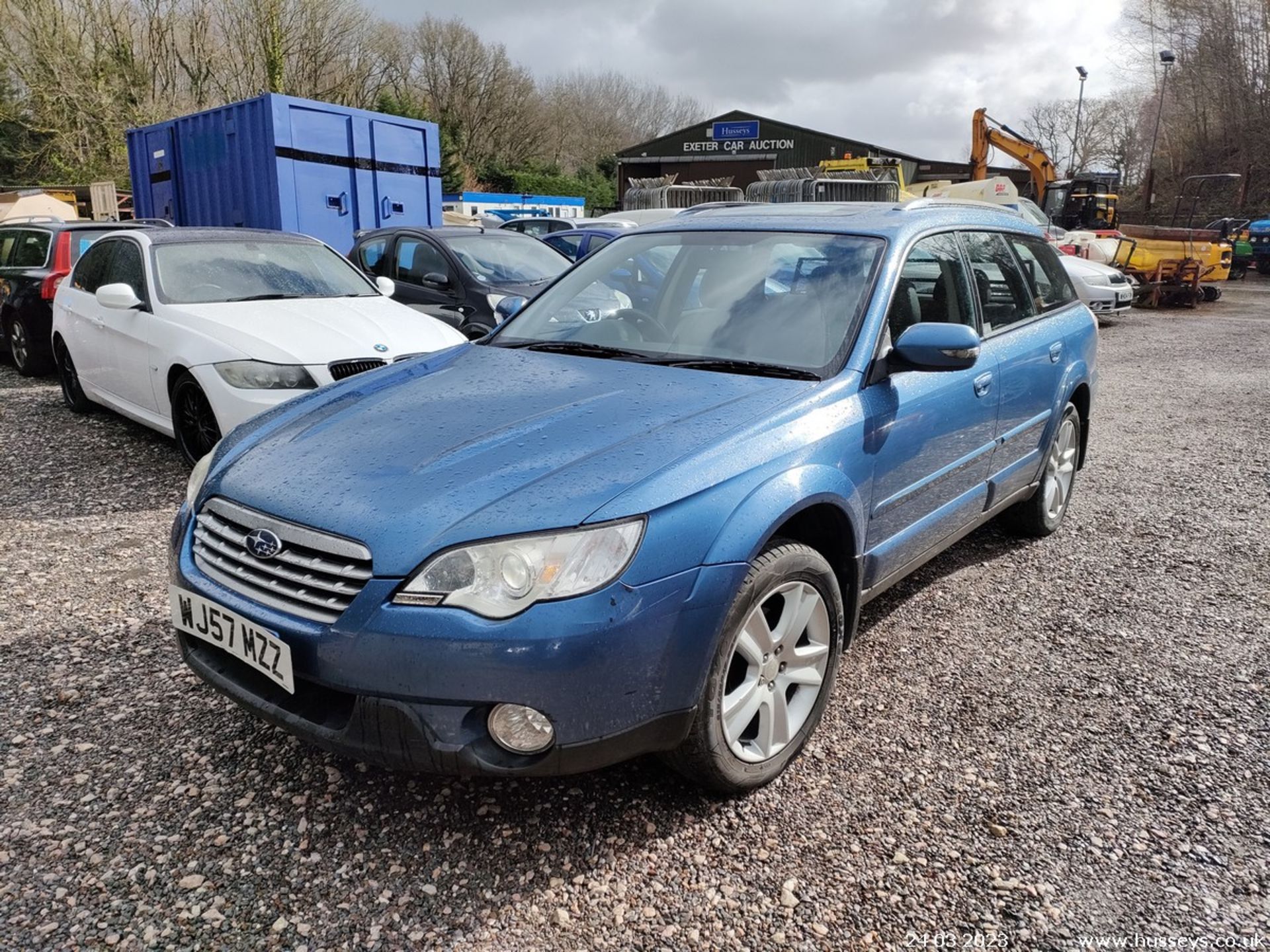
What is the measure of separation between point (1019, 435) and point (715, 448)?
221 centimetres

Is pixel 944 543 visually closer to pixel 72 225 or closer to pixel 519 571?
pixel 519 571

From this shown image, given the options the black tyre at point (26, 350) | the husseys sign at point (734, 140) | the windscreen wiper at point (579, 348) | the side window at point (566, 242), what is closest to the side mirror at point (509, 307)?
the windscreen wiper at point (579, 348)

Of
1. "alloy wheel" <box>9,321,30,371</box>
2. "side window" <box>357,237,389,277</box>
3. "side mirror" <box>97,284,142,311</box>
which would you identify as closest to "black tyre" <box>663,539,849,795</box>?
"side mirror" <box>97,284,142,311</box>

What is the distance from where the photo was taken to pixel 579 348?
3.36 metres

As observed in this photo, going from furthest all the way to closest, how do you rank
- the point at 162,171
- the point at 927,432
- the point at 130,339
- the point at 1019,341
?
the point at 162,171
the point at 130,339
the point at 1019,341
the point at 927,432

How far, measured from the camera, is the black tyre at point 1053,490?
4.57 metres

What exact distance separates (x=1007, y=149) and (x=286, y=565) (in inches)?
1055

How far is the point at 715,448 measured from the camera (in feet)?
7.83

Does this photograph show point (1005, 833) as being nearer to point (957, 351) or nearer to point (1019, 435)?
point (957, 351)

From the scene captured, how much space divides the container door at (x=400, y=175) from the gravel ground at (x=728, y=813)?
8.68 meters

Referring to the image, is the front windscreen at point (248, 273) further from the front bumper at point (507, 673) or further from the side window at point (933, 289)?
the front bumper at point (507, 673)

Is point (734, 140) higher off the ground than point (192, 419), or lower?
higher

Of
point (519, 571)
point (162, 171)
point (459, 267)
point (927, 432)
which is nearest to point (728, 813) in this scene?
point (519, 571)

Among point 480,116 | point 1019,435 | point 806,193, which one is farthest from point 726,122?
point 1019,435
